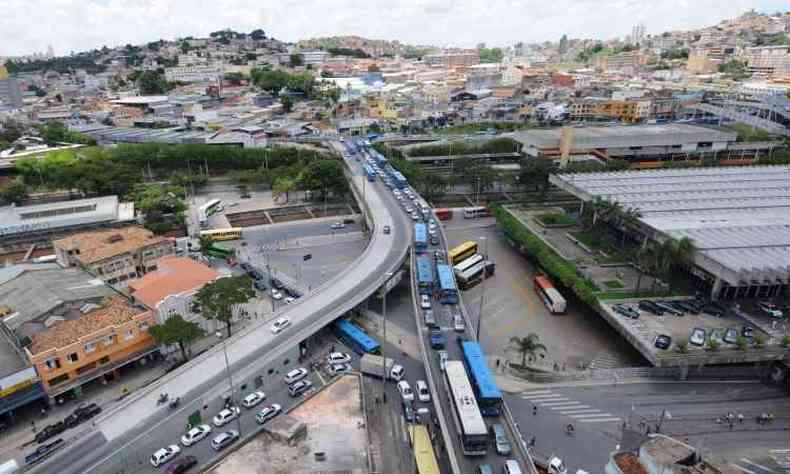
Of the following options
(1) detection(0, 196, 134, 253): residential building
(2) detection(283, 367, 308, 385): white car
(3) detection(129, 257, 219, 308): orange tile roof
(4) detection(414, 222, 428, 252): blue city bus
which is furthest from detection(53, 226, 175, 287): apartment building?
(4) detection(414, 222, 428, 252): blue city bus

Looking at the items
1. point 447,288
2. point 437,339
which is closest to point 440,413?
point 437,339

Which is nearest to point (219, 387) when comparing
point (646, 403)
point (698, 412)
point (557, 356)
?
point (557, 356)

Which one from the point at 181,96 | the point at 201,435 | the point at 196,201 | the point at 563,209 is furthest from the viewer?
the point at 181,96

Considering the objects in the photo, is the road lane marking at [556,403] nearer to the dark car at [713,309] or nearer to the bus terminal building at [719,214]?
the dark car at [713,309]

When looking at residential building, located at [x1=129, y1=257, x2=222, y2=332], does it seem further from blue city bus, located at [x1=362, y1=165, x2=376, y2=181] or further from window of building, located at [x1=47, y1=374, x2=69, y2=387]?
blue city bus, located at [x1=362, y1=165, x2=376, y2=181]

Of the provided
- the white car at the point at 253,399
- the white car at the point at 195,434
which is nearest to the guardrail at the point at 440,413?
the white car at the point at 253,399

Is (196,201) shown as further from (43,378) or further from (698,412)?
(698,412)

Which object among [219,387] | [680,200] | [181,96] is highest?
[181,96]
